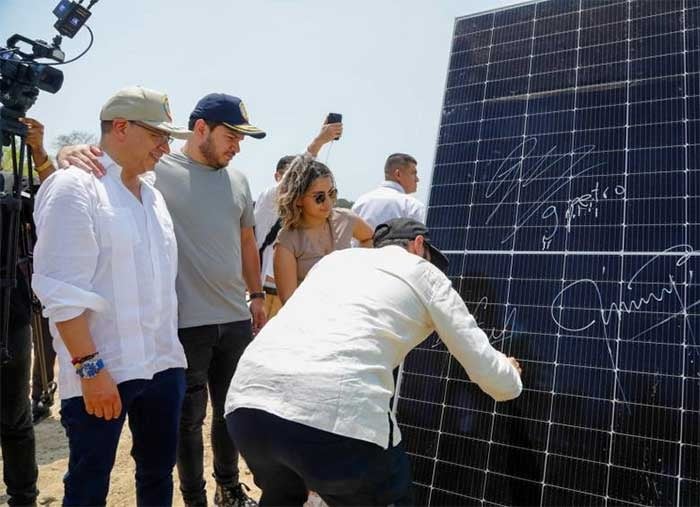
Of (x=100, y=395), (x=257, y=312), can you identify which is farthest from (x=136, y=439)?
(x=257, y=312)

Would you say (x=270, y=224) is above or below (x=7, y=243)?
above

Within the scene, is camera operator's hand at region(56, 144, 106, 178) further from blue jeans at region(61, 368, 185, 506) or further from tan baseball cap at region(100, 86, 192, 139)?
blue jeans at region(61, 368, 185, 506)

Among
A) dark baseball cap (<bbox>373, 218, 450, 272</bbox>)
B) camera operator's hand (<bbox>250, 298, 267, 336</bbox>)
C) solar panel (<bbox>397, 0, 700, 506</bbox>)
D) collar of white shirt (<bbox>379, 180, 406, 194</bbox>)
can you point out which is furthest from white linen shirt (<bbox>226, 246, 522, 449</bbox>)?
collar of white shirt (<bbox>379, 180, 406, 194</bbox>)

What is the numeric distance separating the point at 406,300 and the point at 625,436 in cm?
155

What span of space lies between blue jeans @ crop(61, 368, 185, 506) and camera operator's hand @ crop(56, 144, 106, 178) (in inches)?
36.9

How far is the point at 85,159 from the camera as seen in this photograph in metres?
2.63

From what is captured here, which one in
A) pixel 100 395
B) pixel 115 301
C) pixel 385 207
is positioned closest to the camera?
pixel 100 395

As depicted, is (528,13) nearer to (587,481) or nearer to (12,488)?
(587,481)

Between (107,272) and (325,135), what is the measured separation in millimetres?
2397

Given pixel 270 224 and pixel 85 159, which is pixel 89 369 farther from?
pixel 270 224

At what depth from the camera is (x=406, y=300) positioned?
2.34 m

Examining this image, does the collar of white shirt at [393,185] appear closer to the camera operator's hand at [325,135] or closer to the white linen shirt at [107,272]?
the camera operator's hand at [325,135]

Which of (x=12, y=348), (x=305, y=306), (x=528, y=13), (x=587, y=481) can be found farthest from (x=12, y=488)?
(x=528, y=13)
